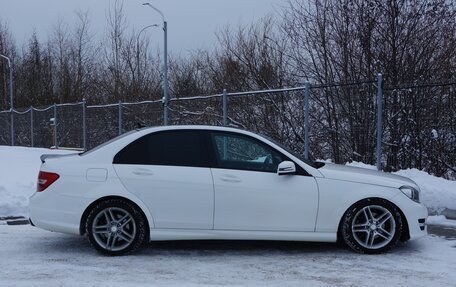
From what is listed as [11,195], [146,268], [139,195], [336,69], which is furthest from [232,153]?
[336,69]

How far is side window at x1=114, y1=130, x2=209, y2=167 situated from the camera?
5.96 m

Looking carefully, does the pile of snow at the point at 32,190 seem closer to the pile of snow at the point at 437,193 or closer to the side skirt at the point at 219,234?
the pile of snow at the point at 437,193

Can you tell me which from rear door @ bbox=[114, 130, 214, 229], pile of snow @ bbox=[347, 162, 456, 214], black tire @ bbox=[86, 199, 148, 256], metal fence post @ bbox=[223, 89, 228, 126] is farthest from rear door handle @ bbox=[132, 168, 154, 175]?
metal fence post @ bbox=[223, 89, 228, 126]

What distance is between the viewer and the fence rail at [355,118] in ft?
33.4

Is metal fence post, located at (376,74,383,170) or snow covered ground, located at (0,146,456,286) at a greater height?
A: metal fence post, located at (376,74,383,170)

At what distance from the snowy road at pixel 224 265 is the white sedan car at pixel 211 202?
0.80 feet

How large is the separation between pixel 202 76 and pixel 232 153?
2248 cm

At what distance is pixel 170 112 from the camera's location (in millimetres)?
15500

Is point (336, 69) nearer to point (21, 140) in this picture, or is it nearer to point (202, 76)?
point (202, 76)

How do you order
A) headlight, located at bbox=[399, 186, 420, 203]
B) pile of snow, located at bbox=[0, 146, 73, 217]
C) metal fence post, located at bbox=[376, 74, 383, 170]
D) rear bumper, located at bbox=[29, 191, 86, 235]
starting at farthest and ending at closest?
1. metal fence post, located at bbox=[376, 74, 383, 170]
2. pile of snow, located at bbox=[0, 146, 73, 217]
3. headlight, located at bbox=[399, 186, 420, 203]
4. rear bumper, located at bbox=[29, 191, 86, 235]

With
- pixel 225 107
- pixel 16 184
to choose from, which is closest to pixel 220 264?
pixel 16 184

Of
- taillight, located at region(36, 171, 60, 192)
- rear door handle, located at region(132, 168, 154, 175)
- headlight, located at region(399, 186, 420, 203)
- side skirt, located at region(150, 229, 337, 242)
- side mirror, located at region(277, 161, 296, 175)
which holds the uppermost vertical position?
side mirror, located at region(277, 161, 296, 175)

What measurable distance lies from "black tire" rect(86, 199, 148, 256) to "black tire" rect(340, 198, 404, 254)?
235cm

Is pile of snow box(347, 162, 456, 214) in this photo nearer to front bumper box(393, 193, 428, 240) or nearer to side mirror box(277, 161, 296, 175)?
front bumper box(393, 193, 428, 240)
